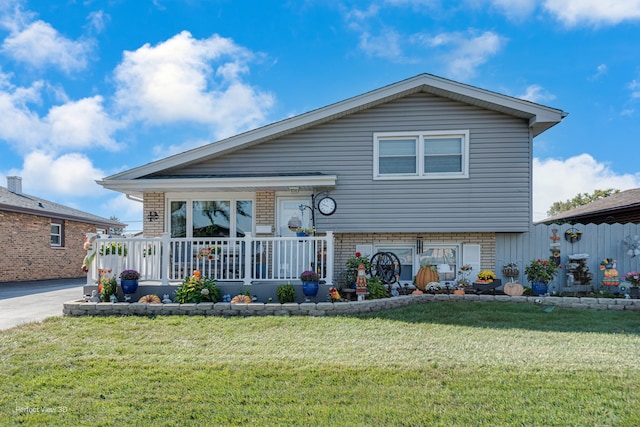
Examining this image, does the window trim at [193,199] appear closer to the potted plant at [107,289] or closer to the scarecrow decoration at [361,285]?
the potted plant at [107,289]

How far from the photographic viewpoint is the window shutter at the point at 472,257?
9.56 m

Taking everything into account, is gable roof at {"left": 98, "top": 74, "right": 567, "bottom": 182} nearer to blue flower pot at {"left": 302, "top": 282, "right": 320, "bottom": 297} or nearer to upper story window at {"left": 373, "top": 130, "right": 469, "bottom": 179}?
upper story window at {"left": 373, "top": 130, "right": 469, "bottom": 179}

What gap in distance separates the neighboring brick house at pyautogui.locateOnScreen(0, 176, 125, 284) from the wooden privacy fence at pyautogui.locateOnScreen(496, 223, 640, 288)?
17.1 meters

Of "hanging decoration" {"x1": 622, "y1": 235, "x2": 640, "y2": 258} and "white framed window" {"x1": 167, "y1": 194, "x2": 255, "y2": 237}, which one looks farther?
"white framed window" {"x1": 167, "y1": 194, "x2": 255, "y2": 237}

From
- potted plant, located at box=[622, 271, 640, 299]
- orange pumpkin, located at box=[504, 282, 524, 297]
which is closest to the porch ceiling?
orange pumpkin, located at box=[504, 282, 524, 297]

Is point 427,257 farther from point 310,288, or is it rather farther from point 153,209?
point 153,209

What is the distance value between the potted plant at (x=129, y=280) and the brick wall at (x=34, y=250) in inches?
432

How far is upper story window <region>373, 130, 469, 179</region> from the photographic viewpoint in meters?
9.52

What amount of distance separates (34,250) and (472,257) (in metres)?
16.8

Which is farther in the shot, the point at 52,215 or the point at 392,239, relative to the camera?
the point at 52,215

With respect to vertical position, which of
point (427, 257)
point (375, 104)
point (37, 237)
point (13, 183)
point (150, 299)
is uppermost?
point (375, 104)

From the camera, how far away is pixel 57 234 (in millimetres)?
17719

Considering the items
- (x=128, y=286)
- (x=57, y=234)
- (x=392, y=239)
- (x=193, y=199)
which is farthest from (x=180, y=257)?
(x=57, y=234)

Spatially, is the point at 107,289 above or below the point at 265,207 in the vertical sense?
below
